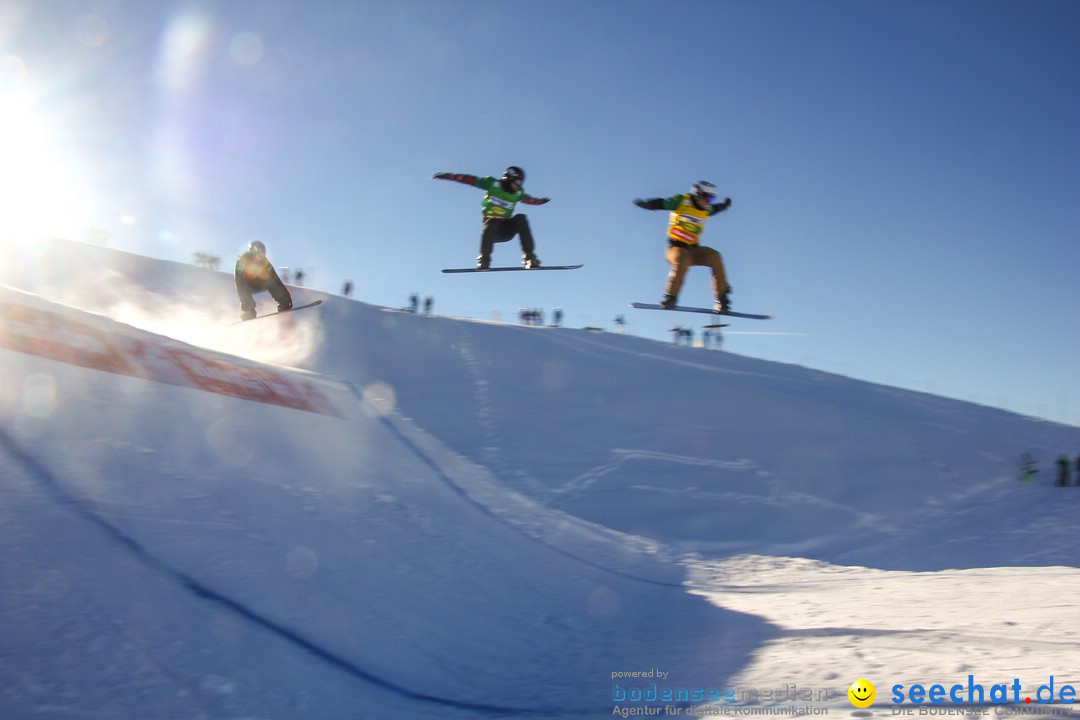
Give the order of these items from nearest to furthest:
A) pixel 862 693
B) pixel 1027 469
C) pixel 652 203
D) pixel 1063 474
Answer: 1. pixel 862 693
2. pixel 652 203
3. pixel 1063 474
4. pixel 1027 469

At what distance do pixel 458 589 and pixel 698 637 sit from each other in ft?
6.33

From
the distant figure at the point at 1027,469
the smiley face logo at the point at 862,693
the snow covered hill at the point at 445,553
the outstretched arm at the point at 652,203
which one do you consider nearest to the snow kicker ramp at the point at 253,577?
the snow covered hill at the point at 445,553

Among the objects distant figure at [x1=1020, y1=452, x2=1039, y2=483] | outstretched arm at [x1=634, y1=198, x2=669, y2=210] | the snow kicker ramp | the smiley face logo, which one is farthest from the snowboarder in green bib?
distant figure at [x1=1020, y1=452, x2=1039, y2=483]

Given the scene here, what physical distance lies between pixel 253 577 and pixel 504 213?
669 cm

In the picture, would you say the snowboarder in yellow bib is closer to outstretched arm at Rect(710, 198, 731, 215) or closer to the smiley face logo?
outstretched arm at Rect(710, 198, 731, 215)

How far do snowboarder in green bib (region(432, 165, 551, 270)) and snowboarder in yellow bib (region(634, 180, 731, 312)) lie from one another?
6.25ft

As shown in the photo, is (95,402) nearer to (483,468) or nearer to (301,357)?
(483,468)

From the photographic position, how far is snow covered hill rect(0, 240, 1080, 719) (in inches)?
135

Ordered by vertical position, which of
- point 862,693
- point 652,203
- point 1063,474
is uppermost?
point 652,203

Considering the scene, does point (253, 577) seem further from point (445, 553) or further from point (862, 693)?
point (862, 693)

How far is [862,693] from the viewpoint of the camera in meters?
3.35

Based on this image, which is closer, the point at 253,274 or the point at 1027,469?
the point at 253,274

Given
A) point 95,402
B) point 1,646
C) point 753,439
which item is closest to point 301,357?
point 753,439

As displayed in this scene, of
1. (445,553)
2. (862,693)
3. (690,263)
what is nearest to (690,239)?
(690,263)
